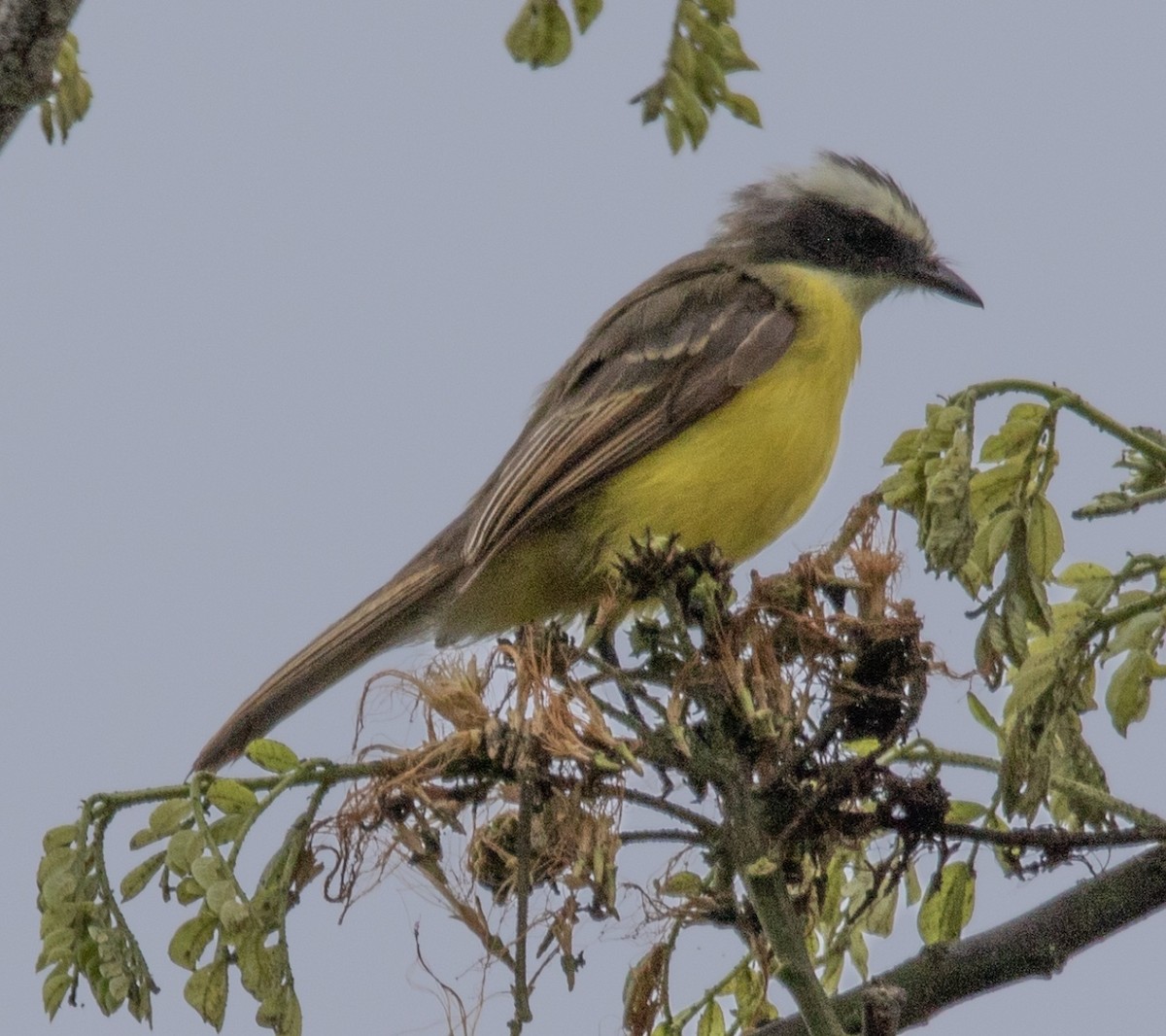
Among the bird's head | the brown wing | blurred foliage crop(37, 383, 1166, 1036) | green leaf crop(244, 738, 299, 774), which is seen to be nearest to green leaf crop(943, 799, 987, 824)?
blurred foliage crop(37, 383, 1166, 1036)

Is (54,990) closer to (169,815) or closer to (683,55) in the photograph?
(169,815)

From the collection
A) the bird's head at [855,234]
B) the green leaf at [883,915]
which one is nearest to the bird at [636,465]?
the bird's head at [855,234]

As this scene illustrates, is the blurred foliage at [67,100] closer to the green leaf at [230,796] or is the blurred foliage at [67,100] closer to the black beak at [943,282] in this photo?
the green leaf at [230,796]

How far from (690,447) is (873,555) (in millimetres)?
1986

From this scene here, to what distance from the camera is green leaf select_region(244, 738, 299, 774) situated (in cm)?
277

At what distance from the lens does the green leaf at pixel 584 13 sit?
2648mm

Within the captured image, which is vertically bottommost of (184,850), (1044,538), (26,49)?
(1044,538)

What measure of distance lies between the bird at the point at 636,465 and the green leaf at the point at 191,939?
1.95m

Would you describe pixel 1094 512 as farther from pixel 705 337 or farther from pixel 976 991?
pixel 705 337

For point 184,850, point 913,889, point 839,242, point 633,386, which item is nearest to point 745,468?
point 633,386

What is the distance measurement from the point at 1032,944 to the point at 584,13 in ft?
5.28

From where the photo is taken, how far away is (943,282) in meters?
6.06

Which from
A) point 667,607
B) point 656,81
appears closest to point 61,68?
point 656,81

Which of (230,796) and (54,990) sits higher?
(230,796)
